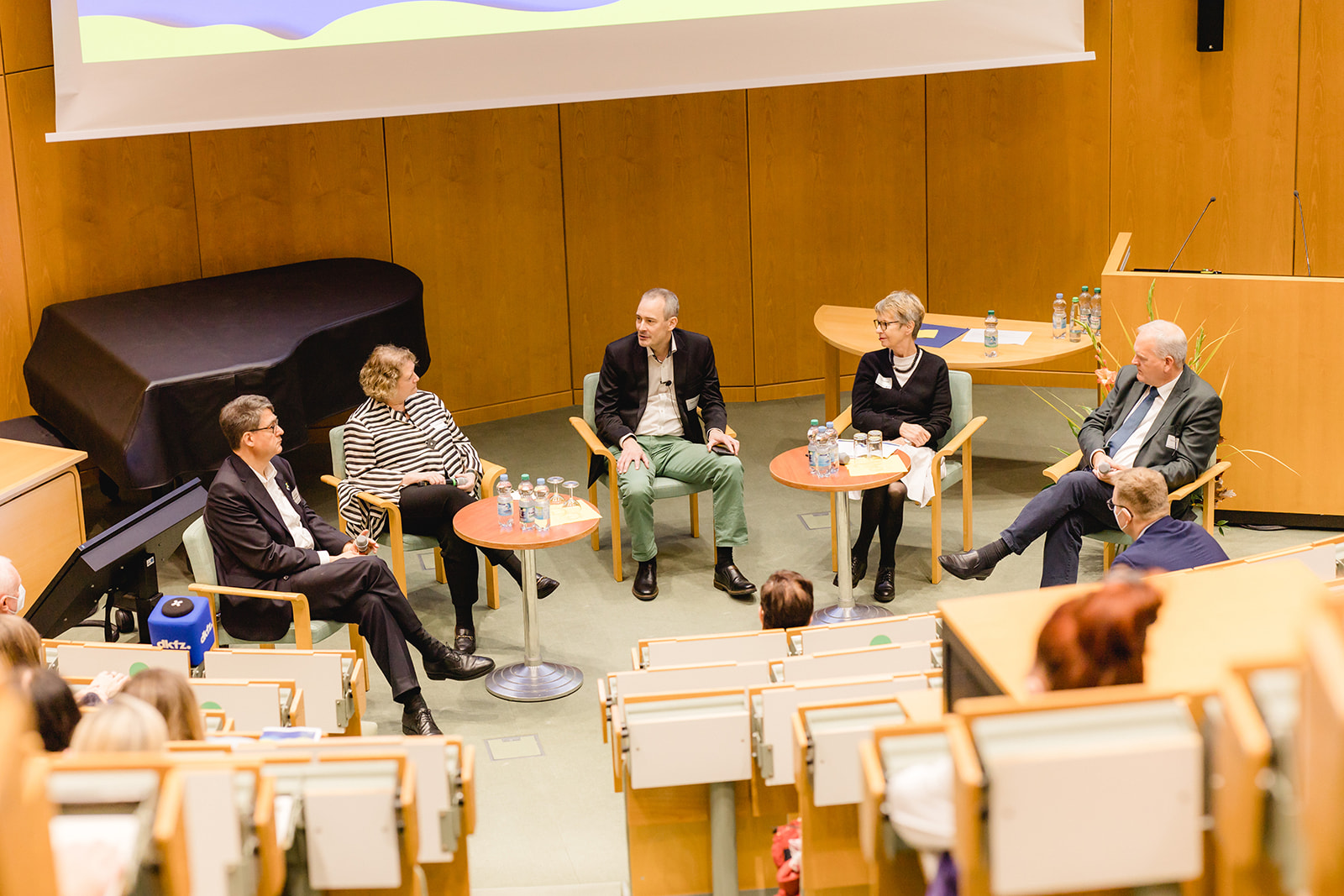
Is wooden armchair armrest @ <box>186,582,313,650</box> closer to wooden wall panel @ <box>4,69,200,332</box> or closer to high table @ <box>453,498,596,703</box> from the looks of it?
high table @ <box>453,498,596,703</box>

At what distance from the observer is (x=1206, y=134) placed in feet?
24.2

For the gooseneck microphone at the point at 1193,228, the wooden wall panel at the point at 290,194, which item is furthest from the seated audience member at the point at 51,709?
the gooseneck microphone at the point at 1193,228

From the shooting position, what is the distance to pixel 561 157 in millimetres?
7699

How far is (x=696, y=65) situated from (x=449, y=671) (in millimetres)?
3170

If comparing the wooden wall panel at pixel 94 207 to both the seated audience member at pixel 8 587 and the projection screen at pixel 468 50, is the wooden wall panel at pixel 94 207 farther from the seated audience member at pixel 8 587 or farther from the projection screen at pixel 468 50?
the seated audience member at pixel 8 587

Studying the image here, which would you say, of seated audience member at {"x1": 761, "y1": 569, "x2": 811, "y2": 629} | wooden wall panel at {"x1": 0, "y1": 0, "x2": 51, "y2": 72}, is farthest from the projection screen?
seated audience member at {"x1": 761, "y1": 569, "x2": 811, "y2": 629}

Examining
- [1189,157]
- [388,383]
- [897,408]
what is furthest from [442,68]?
[1189,157]

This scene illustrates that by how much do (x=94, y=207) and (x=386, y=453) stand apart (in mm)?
2574

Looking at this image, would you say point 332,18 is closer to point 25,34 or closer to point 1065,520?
point 25,34

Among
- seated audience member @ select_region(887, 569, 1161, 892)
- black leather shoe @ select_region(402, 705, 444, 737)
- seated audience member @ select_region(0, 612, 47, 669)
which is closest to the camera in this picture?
seated audience member @ select_region(887, 569, 1161, 892)

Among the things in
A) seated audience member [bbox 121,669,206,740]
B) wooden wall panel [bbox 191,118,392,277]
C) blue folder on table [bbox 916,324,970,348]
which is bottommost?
seated audience member [bbox 121,669,206,740]

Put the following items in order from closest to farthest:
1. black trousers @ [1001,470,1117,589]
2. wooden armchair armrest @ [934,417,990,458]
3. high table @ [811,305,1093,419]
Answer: black trousers @ [1001,470,1117,589], wooden armchair armrest @ [934,417,990,458], high table @ [811,305,1093,419]

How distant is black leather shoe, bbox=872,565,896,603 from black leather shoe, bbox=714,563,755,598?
49 centimetres

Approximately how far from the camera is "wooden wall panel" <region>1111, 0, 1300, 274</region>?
720 centimetres
